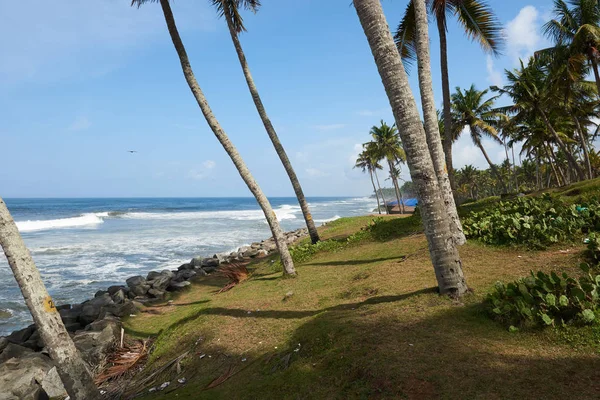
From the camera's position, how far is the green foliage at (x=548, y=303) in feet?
13.4

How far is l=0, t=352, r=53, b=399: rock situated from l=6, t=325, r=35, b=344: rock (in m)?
2.30

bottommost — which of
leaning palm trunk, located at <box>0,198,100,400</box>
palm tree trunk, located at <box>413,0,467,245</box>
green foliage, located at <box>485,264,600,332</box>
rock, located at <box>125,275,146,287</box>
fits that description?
rock, located at <box>125,275,146,287</box>

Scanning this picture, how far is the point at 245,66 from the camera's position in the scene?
13.4 metres

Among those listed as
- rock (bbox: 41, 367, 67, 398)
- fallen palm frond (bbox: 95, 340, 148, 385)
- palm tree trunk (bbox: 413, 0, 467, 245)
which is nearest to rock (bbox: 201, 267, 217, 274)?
fallen palm frond (bbox: 95, 340, 148, 385)

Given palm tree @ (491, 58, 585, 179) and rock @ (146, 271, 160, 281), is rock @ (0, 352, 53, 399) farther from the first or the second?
palm tree @ (491, 58, 585, 179)

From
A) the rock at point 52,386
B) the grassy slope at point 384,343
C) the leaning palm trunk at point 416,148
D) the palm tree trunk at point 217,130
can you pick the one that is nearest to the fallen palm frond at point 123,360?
the grassy slope at point 384,343

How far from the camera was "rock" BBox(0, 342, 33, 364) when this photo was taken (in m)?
8.10

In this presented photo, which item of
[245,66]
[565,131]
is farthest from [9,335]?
[565,131]

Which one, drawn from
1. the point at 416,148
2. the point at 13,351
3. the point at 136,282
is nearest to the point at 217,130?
the point at 416,148

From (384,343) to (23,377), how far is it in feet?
22.2

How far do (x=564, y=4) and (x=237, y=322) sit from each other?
89.4 ft

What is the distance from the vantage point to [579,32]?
63.8 ft

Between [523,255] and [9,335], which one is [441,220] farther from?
[9,335]

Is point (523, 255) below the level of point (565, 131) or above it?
below
